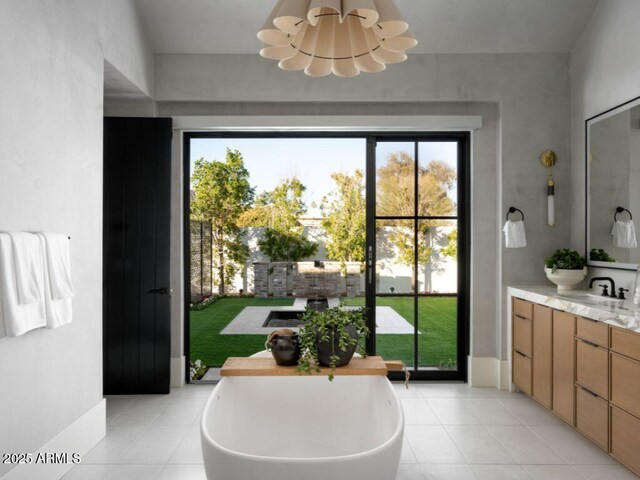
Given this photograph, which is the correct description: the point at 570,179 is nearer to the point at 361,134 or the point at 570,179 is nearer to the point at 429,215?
the point at 429,215

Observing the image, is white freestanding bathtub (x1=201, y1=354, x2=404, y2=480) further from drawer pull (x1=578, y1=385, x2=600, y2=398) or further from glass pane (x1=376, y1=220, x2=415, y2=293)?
glass pane (x1=376, y1=220, x2=415, y2=293)

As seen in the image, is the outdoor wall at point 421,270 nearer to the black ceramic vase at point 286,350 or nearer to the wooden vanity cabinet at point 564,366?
the wooden vanity cabinet at point 564,366

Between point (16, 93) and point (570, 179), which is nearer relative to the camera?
point (16, 93)

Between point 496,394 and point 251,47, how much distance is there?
12.0ft

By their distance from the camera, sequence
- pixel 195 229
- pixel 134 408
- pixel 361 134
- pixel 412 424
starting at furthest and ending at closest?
pixel 195 229 < pixel 361 134 < pixel 134 408 < pixel 412 424

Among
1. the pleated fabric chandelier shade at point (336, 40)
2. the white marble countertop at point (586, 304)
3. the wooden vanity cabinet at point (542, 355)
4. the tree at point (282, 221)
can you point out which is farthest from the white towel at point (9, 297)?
the tree at point (282, 221)

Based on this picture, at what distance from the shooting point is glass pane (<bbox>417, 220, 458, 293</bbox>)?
4516 millimetres

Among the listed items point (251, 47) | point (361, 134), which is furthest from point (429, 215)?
point (251, 47)

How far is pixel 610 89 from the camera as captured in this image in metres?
3.64

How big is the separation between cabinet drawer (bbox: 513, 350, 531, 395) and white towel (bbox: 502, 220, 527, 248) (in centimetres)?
91

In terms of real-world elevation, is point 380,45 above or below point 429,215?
above

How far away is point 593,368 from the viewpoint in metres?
2.95

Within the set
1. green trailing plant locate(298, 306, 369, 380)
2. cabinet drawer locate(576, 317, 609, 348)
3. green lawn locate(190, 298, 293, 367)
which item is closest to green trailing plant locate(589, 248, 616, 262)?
cabinet drawer locate(576, 317, 609, 348)

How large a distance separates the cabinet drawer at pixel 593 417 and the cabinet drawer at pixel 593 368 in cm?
5
